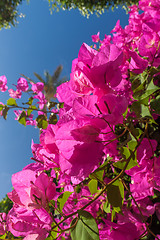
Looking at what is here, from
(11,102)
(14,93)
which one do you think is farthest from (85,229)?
(14,93)

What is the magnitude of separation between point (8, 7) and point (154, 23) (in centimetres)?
918

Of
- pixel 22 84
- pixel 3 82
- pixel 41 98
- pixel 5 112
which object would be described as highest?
pixel 3 82

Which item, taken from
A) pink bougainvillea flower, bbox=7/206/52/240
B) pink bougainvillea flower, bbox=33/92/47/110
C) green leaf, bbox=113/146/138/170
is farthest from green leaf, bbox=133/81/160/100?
pink bougainvillea flower, bbox=33/92/47/110

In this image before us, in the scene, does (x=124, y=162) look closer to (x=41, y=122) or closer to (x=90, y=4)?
(x=41, y=122)

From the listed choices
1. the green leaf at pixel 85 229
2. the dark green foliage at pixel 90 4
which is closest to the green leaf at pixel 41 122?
the green leaf at pixel 85 229

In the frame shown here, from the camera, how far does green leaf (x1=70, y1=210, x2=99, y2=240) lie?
0.37m

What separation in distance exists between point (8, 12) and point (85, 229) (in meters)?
9.74

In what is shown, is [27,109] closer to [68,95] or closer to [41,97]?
[41,97]

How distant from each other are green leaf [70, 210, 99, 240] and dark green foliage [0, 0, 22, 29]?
31.0 feet

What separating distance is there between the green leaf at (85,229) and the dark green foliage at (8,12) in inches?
372

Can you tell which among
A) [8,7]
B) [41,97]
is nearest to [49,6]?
[8,7]

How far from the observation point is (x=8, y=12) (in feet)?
27.2

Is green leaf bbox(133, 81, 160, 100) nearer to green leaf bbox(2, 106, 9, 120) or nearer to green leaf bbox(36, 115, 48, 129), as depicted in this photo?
green leaf bbox(36, 115, 48, 129)

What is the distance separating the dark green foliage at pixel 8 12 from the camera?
26.5ft
